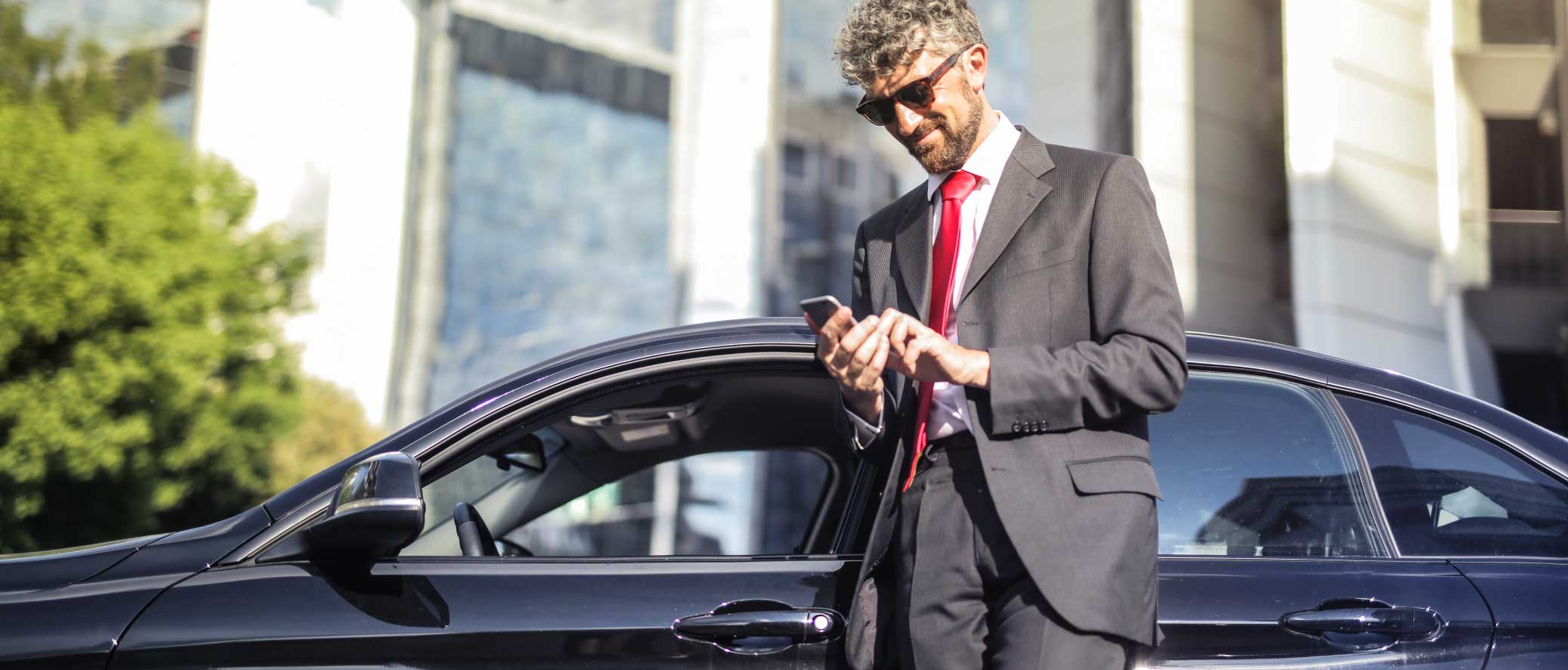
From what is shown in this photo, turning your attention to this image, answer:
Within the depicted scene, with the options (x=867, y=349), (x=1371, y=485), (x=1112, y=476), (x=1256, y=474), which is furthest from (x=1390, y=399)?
(x=867, y=349)

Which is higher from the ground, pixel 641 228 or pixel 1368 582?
pixel 641 228

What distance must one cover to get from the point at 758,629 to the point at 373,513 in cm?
63

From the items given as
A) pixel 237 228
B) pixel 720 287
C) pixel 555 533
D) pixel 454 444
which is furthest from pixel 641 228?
pixel 454 444

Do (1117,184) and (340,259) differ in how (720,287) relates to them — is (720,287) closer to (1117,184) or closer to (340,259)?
(340,259)

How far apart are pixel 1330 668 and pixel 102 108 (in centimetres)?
2260

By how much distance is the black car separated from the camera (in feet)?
6.57

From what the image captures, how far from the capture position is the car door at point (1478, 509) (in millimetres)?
2164

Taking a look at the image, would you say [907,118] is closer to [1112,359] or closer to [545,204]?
[1112,359]

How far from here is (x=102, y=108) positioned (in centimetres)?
2055

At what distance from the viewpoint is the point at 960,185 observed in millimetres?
2016

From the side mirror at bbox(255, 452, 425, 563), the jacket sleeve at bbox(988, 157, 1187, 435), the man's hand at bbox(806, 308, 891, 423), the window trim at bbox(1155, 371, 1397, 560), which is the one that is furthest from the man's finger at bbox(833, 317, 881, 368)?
the window trim at bbox(1155, 371, 1397, 560)

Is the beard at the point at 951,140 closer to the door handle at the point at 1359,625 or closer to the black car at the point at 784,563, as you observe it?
the black car at the point at 784,563

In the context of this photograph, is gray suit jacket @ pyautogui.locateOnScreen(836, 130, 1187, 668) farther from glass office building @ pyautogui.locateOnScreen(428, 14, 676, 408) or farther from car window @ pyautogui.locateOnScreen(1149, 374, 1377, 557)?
glass office building @ pyautogui.locateOnScreen(428, 14, 676, 408)

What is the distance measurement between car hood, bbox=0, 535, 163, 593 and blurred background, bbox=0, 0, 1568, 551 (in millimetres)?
13374
